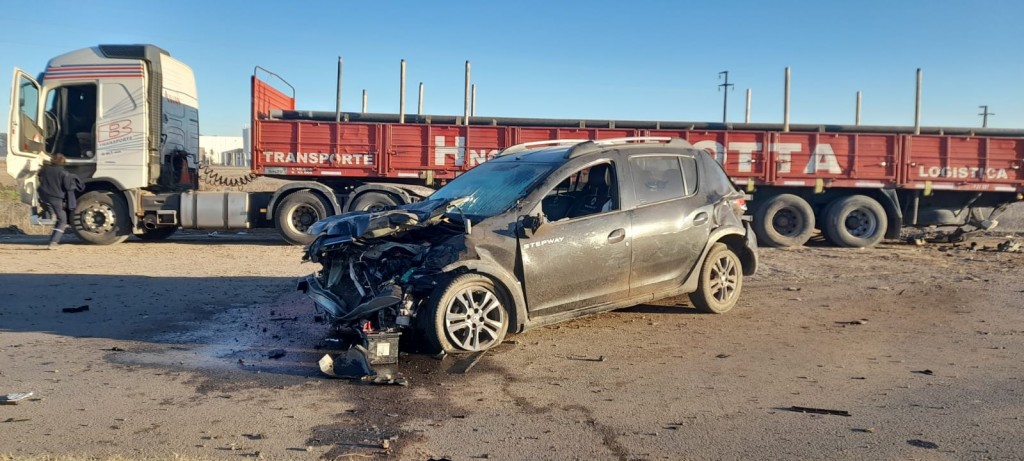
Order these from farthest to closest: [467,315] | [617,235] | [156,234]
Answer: [156,234], [617,235], [467,315]

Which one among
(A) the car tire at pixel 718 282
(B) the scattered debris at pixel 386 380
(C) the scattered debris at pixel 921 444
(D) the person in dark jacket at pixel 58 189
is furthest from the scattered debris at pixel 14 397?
(D) the person in dark jacket at pixel 58 189

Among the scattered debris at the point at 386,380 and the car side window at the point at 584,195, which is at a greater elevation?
the car side window at the point at 584,195

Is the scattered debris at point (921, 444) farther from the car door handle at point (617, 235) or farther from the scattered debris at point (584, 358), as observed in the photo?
the car door handle at point (617, 235)

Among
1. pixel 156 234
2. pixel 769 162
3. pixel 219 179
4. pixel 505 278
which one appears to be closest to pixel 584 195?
pixel 505 278

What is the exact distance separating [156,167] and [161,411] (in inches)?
437

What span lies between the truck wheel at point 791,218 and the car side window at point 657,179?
850 centimetres

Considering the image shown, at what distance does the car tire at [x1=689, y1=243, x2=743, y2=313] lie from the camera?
7.56 m

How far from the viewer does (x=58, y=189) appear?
13.6 meters

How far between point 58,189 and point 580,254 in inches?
448

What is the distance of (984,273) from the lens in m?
11.1

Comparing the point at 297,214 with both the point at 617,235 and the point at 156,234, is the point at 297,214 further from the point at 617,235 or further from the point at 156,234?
the point at 617,235

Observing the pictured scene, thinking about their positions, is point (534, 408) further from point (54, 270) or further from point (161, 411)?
point (54, 270)

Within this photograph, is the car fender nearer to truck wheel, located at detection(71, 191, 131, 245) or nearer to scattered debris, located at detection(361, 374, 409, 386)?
scattered debris, located at detection(361, 374, 409, 386)

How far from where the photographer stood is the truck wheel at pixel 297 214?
1482 centimetres
